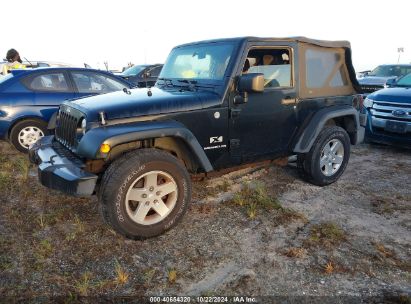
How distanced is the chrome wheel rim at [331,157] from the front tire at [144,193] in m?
2.23

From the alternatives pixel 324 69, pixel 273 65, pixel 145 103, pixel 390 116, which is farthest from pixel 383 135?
pixel 145 103

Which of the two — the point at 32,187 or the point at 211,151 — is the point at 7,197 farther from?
the point at 211,151

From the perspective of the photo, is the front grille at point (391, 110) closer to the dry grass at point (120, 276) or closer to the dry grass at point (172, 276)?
the dry grass at point (172, 276)

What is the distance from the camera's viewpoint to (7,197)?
169 inches

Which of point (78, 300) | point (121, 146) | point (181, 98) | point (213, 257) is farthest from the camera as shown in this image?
point (181, 98)

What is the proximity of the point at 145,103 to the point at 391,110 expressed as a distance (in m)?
5.07

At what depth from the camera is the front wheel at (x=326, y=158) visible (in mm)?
4508

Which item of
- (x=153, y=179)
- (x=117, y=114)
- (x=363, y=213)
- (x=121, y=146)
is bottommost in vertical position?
(x=363, y=213)

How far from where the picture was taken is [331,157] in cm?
479

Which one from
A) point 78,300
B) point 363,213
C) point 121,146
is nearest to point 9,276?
point 78,300

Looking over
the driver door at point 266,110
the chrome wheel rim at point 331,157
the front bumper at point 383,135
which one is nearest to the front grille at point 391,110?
the front bumper at point 383,135

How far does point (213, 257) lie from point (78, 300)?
1.15 meters

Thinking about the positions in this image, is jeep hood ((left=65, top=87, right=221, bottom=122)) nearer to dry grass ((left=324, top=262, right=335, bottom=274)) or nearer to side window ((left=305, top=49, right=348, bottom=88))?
side window ((left=305, top=49, right=348, bottom=88))

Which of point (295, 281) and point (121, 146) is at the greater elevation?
point (121, 146)
